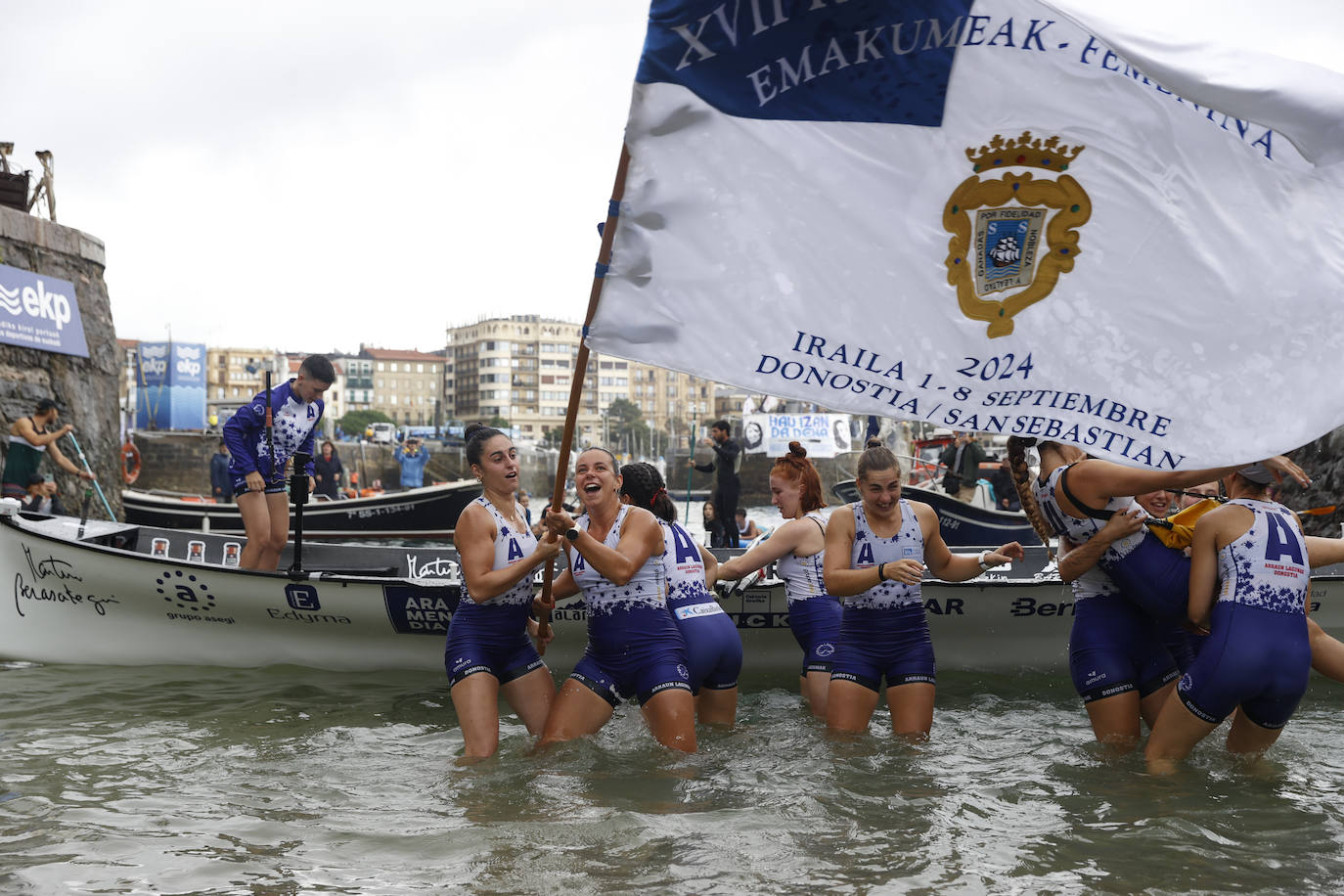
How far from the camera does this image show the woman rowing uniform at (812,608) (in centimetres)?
718

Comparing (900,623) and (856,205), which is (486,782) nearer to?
(900,623)

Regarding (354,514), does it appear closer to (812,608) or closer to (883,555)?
(812,608)

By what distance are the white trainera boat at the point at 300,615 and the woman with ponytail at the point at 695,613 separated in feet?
6.55

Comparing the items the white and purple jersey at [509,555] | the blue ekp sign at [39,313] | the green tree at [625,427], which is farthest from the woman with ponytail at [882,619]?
the green tree at [625,427]

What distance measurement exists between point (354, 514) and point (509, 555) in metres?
17.1

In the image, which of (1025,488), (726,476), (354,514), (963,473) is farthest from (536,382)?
(1025,488)

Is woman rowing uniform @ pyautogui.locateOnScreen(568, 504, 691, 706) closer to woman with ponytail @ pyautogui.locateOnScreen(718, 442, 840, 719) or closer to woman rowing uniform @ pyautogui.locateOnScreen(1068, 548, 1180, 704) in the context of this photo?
woman with ponytail @ pyautogui.locateOnScreen(718, 442, 840, 719)

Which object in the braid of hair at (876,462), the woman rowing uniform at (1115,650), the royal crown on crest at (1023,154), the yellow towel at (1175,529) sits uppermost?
the royal crown on crest at (1023,154)

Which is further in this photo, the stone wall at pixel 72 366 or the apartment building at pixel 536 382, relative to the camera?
the apartment building at pixel 536 382

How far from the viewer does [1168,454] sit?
4465mm

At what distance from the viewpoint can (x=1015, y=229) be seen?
477 cm

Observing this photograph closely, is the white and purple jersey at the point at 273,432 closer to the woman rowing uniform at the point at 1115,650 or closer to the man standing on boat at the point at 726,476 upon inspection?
the woman rowing uniform at the point at 1115,650

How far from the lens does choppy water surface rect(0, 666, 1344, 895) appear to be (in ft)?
14.6

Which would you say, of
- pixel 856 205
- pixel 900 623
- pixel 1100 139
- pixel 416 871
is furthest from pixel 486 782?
pixel 1100 139
